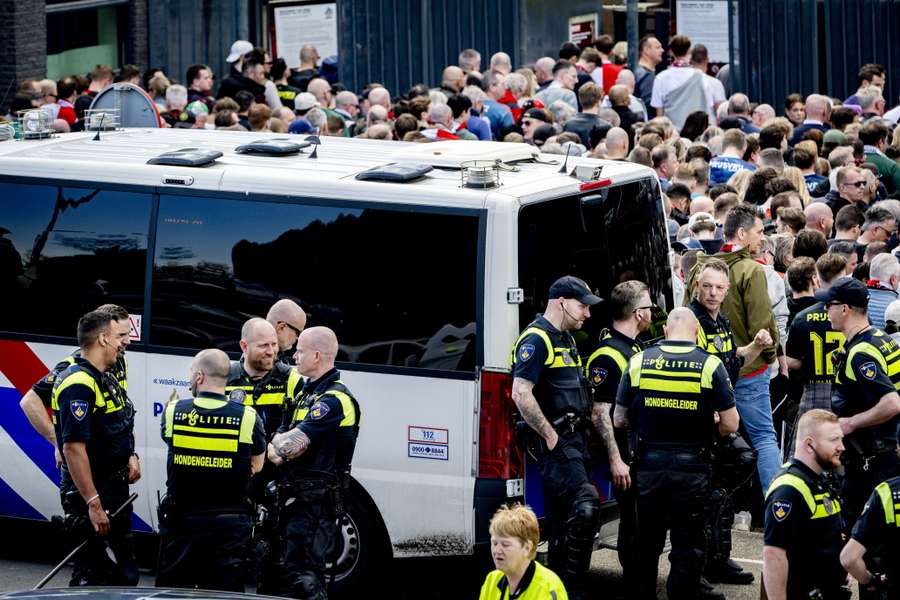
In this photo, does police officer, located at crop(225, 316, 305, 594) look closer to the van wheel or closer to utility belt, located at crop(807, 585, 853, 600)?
the van wheel

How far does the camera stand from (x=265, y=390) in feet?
26.2

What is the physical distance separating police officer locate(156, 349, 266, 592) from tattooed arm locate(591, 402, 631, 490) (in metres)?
1.84

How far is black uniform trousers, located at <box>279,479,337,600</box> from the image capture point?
7.56 m

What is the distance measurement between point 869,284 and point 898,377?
1499mm

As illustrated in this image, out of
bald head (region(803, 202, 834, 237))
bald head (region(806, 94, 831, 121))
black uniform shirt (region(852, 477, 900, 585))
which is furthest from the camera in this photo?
bald head (region(806, 94, 831, 121))

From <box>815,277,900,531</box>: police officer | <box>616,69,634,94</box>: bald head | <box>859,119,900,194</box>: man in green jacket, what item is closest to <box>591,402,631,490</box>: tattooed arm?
<box>815,277,900,531</box>: police officer

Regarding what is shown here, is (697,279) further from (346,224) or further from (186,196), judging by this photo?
(186,196)

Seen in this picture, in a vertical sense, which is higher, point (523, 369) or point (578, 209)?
point (578, 209)

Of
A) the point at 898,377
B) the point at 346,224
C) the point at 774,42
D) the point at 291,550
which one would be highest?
the point at 774,42

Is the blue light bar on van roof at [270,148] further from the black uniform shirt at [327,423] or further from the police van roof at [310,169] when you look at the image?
the black uniform shirt at [327,423]

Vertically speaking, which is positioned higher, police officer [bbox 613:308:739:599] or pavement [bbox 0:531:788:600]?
police officer [bbox 613:308:739:599]

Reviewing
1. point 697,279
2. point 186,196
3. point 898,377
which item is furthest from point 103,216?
point 898,377

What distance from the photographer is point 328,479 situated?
24.8 ft

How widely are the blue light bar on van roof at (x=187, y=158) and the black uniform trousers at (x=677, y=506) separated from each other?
9.20ft
